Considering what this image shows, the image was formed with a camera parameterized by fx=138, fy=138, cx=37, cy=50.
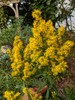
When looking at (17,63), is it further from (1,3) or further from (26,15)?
(26,15)

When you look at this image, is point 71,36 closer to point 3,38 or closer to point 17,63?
point 3,38

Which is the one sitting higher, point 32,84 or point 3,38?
point 3,38

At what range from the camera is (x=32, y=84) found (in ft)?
8.48

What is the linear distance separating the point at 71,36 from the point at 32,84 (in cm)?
305

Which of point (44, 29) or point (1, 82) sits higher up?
point (44, 29)

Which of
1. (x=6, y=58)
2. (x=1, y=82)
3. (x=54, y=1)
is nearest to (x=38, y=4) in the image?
(x=54, y=1)

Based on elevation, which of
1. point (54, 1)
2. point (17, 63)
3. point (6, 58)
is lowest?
point (6, 58)

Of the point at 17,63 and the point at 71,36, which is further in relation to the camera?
the point at 71,36

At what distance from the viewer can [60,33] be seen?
206 centimetres

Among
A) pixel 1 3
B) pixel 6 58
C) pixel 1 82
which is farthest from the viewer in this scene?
pixel 1 3

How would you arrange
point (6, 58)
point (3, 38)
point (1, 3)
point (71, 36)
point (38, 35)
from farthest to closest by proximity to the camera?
point (1, 3)
point (71, 36)
point (3, 38)
point (6, 58)
point (38, 35)

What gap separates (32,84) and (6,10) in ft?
15.0

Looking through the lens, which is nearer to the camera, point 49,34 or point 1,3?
point 49,34

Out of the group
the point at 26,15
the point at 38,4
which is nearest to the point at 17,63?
the point at 38,4
